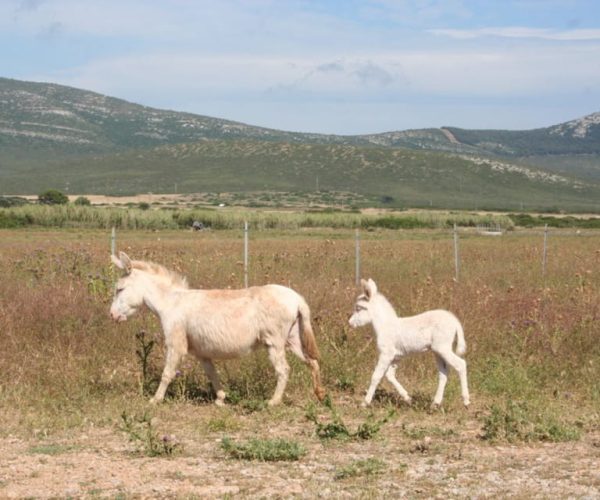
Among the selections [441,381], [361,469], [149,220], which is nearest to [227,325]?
[441,381]

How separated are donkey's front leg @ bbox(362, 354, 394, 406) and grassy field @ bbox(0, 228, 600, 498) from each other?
0.17 meters

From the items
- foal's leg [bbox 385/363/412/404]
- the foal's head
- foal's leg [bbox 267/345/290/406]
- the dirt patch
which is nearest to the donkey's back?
foal's leg [bbox 267/345/290/406]

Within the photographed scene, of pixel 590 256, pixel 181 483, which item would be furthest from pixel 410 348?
pixel 590 256

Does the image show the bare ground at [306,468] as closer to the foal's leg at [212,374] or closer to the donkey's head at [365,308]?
the foal's leg at [212,374]

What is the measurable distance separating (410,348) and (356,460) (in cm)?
247

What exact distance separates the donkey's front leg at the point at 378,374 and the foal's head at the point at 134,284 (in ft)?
7.97

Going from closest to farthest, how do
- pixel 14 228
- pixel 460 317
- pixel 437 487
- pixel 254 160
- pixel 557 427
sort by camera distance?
pixel 437 487, pixel 557 427, pixel 460 317, pixel 14 228, pixel 254 160

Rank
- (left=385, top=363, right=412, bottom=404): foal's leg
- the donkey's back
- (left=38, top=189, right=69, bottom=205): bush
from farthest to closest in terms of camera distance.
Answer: (left=38, top=189, right=69, bottom=205): bush < the donkey's back < (left=385, top=363, right=412, bottom=404): foal's leg

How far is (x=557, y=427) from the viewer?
8883mm

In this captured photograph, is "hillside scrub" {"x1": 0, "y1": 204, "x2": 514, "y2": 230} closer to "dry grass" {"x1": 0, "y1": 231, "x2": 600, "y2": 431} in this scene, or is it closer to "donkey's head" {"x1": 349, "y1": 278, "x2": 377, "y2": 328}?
"dry grass" {"x1": 0, "y1": 231, "x2": 600, "y2": 431}

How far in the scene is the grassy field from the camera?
7527 mm

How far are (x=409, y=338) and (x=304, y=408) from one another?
4.36 ft

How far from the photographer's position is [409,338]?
10.3 meters

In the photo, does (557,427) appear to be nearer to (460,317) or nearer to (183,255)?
(460,317)
